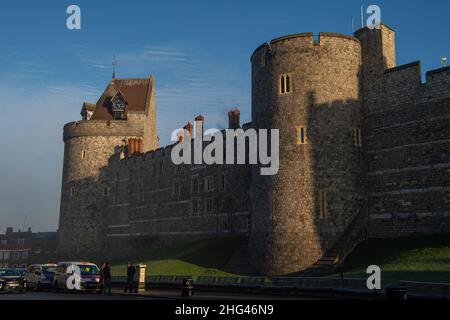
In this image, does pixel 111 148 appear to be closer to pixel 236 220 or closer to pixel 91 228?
pixel 91 228

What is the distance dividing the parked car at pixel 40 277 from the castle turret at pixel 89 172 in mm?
27216

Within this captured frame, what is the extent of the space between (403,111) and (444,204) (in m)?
5.42

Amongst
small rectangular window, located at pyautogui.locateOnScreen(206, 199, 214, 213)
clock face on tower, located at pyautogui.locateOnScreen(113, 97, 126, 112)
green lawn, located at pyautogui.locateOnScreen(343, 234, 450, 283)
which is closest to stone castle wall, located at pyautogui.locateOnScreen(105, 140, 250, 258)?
small rectangular window, located at pyautogui.locateOnScreen(206, 199, 214, 213)

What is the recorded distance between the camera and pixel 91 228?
185 ft

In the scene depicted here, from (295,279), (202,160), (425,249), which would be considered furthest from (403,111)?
(202,160)

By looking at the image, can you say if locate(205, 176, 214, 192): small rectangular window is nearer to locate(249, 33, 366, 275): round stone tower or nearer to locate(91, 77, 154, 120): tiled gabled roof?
locate(249, 33, 366, 275): round stone tower

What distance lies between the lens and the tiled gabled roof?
59906 mm

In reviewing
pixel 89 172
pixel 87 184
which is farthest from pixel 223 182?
pixel 87 184

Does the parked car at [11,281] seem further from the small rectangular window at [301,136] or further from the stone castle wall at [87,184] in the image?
the stone castle wall at [87,184]

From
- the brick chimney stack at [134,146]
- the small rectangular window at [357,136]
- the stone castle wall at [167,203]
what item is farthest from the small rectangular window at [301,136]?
the brick chimney stack at [134,146]

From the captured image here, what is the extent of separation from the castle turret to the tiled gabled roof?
2.20 ft

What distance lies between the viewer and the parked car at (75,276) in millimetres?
24812

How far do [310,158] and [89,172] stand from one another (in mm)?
33168

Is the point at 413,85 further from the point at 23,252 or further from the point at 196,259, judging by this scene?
the point at 23,252
